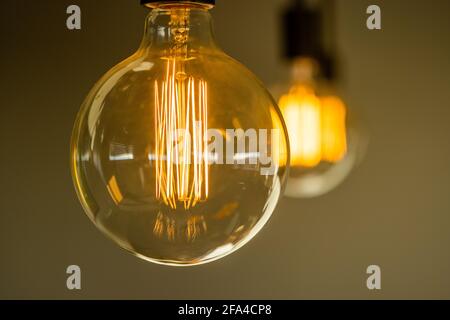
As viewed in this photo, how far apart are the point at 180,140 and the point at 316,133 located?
34.5 inches

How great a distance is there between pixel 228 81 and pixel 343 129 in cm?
89

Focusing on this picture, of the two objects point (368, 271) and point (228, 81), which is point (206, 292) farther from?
point (228, 81)

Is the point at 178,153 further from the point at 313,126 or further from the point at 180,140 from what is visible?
the point at 313,126

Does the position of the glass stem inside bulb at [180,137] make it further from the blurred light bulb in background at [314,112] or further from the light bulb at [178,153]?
the blurred light bulb in background at [314,112]

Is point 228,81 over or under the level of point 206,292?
over

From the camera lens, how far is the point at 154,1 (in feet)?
2.30

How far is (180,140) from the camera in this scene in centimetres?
68

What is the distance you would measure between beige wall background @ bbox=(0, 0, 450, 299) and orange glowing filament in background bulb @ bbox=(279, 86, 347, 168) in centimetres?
4

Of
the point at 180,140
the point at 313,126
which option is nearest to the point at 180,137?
the point at 180,140

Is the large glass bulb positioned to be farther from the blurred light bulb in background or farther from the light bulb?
the light bulb

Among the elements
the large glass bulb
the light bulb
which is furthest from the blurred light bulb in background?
the light bulb

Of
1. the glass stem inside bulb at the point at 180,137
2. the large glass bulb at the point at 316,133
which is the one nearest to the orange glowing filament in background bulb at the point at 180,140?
the glass stem inside bulb at the point at 180,137
